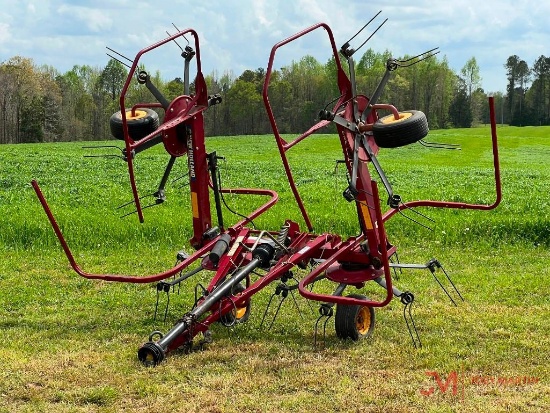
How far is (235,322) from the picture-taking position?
23.9ft

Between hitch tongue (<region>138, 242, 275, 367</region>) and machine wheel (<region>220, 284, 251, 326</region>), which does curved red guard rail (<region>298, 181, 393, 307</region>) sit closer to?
hitch tongue (<region>138, 242, 275, 367</region>)

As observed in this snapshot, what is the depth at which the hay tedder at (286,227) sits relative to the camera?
6.13 m

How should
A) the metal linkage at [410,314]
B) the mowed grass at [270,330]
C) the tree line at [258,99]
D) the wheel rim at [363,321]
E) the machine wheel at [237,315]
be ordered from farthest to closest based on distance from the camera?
the tree line at [258,99], the machine wheel at [237,315], the wheel rim at [363,321], the metal linkage at [410,314], the mowed grass at [270,330]

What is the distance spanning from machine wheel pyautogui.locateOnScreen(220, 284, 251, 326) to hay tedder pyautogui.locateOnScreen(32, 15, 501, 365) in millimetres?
12

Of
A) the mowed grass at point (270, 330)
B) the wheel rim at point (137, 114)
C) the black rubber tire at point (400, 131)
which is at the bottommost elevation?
the mowed grass at point (270, 330)

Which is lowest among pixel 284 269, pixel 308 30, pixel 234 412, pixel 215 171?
pixel 234 412

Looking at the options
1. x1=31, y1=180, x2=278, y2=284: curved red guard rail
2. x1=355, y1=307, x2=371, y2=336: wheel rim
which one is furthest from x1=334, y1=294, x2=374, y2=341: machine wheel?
x1=31, y1=180, x2=278, y2=284: curved red guard rail

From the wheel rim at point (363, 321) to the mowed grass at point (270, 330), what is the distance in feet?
0.46

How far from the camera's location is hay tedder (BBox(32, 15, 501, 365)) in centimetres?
613

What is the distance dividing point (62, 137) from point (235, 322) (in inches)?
2472

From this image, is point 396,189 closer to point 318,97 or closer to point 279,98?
point 279,98

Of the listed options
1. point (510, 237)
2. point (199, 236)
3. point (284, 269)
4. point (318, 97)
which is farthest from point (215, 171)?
point (318, 97)

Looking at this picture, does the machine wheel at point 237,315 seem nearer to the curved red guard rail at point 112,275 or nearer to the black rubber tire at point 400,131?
the curved red guard rail at point 112,275

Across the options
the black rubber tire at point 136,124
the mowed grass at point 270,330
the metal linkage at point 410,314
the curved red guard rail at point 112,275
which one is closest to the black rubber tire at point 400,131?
the metal linkage at point 410,314
